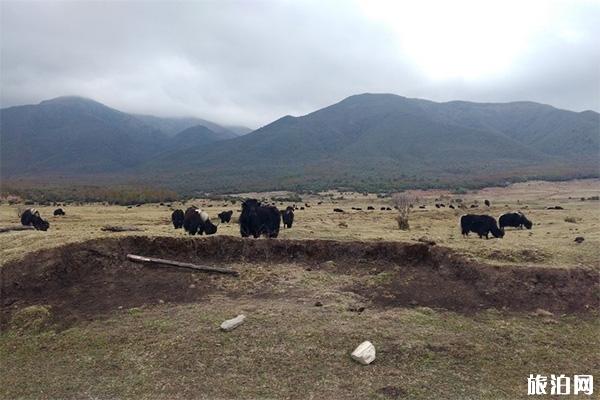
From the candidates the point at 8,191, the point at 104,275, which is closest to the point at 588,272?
the point at 104,275

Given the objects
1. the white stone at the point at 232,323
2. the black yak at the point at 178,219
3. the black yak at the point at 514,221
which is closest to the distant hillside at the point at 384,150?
the black yak at the point at 514,221

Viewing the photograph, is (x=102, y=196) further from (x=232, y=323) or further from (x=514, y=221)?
(x=232, y=323)

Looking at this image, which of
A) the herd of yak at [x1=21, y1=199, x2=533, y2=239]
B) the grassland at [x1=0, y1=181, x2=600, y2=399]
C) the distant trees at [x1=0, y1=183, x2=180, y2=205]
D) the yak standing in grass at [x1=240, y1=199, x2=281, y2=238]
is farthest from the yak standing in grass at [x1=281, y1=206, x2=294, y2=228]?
the distant trees at [x1=0, y1=183, x2=180, y2=205]

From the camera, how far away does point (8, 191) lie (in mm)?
63562

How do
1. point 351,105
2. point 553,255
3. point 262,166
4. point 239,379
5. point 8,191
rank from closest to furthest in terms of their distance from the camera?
point 239,379
point 553,255
point 8,191
point 262,166
point 351,105

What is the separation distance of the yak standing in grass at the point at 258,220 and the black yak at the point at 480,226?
889cm

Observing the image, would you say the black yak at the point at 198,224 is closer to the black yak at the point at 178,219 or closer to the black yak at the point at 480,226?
the black yak at the point at 178,219

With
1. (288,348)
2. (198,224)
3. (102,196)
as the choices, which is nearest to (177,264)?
(288,348)

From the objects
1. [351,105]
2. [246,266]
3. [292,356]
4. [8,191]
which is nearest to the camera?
[292,356]

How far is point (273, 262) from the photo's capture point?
14.8 m

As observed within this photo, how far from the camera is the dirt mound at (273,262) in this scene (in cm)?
1181

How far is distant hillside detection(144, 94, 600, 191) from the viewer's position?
4151 inches

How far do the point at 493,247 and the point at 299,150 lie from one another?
137591 millimetres

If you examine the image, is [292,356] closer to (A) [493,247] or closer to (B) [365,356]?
(B) [365,356]
